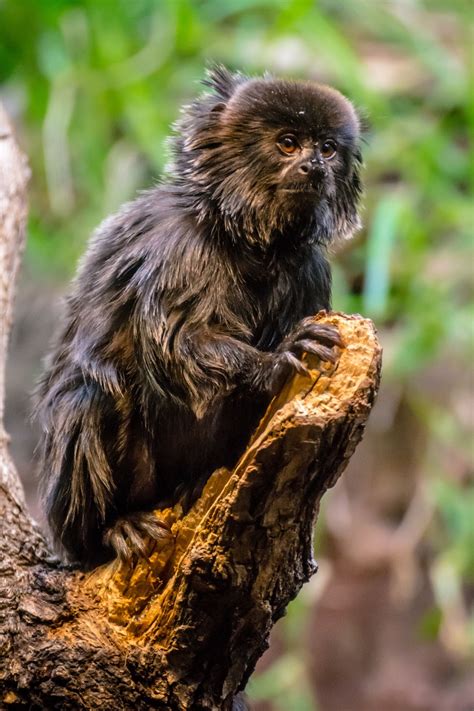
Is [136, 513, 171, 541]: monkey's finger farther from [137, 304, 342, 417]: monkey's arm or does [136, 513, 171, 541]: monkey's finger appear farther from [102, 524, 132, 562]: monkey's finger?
[137, 304, 342, 417]: monkey's arm

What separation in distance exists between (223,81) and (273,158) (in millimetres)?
404

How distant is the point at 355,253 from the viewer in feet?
18.4

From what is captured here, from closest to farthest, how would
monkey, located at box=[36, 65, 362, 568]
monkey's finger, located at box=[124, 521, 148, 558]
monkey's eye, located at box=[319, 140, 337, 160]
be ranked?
monkey's finger, located at box=[124, 521, 148, 558], monkey, located at box=[36, 65, 362, 568], monkey's eye, located at box=[319, 140, 337, 160]

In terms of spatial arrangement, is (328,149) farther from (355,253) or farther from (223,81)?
(355,253)

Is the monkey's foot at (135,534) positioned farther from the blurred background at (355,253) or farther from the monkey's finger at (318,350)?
the blurred background at (355,253)

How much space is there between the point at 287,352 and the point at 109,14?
3.93 m

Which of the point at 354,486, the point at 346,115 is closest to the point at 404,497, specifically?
the point at 354,486

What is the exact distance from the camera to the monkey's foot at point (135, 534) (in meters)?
2.43

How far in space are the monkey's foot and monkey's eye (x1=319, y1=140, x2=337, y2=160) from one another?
1.09 meters

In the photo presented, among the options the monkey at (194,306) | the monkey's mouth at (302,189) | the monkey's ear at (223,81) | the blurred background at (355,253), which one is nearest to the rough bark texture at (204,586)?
the monkey at (194,306)

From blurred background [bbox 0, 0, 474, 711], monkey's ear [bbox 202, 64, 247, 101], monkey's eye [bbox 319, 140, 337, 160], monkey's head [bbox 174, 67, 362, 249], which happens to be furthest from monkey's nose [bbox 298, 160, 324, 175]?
blurred background [bbox 0, 0, 474, 711]

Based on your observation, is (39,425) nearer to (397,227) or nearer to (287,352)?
(287,352)

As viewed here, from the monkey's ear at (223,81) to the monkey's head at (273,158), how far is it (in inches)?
2.3

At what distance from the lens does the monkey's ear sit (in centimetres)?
283
